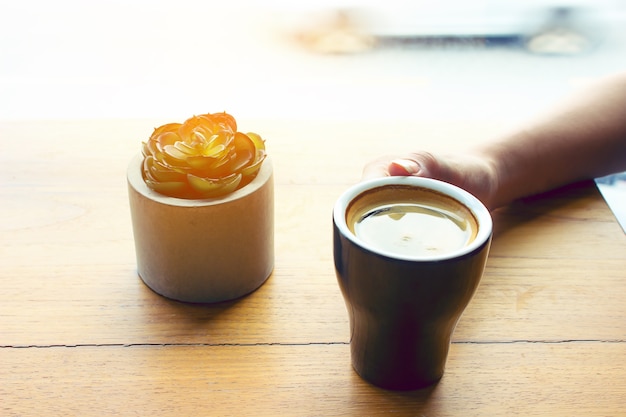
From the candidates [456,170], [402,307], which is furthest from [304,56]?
[402,307]

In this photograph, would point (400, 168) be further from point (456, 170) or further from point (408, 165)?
point (456, 170)

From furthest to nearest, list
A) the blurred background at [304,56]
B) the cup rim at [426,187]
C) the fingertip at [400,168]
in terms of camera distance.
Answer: the blurred background at [304,56] → the fingertip at [400,168] → the cup rim at [426,187]

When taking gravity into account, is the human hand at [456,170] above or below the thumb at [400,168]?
below

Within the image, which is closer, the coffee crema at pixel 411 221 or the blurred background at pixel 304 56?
the coffee crema at pixel 411 221

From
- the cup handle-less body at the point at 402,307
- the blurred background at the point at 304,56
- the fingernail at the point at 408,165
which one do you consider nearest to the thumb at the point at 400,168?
the fingernail at the point at 408,165

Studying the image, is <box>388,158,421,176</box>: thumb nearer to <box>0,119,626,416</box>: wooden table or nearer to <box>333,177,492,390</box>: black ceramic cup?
<box>333,177,492,390</box>: black ceramic cup

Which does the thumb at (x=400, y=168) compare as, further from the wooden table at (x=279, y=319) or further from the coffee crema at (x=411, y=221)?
the wooden table at (x=279, y=319)
